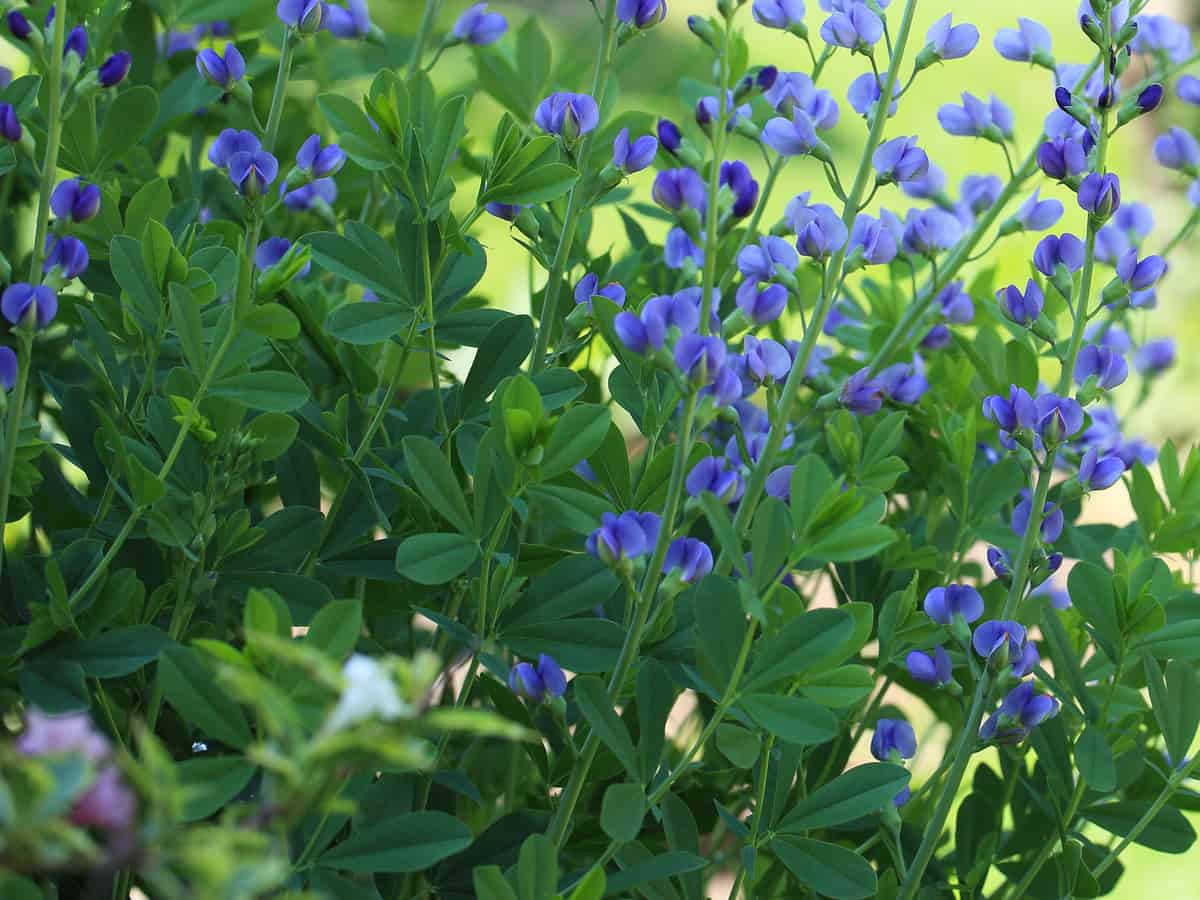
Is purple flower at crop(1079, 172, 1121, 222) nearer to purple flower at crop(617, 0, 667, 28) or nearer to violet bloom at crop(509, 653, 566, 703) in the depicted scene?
purple flower at crop(617, 0, 667, 28)

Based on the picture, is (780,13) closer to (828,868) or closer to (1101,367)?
(1101,367)

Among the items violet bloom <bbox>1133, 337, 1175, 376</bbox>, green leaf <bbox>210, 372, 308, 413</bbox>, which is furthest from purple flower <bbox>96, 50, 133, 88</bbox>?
violet bloom <bbox>1133, 337, 1175, 376</bbox>

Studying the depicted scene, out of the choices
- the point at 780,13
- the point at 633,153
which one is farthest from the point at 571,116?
the point at 780,13

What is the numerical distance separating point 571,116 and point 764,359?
17 centimetres

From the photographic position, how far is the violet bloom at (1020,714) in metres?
0.69

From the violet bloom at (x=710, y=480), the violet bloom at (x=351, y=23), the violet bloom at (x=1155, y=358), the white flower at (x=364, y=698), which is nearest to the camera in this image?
the white flower at (x=364, y=698)

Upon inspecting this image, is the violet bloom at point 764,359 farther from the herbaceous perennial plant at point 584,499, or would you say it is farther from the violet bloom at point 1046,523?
the violet bloom at point 1046,523

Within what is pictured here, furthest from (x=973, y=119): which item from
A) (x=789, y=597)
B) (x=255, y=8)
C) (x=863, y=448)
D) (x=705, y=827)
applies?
(x=255, y=8)

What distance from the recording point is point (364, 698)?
344 millimetres

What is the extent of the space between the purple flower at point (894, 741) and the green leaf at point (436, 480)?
0.27 meters

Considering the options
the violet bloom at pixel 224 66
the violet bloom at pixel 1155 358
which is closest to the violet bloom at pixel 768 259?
the violet bloom at pixel 224 66

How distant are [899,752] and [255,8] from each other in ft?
2.48

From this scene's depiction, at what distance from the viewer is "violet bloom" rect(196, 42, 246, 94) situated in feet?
2.51

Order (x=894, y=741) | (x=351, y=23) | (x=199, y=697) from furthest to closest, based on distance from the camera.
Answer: (x=351, y=23) → (x=894, y=741) → (x=199, y=697)
